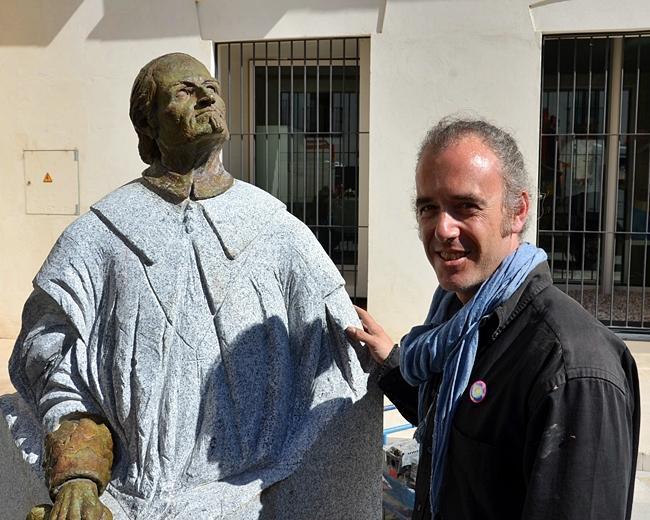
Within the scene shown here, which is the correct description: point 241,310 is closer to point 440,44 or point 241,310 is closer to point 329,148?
point 440,44

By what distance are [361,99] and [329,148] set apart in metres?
0.66

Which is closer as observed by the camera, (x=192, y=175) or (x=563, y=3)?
(x=192, y=175)

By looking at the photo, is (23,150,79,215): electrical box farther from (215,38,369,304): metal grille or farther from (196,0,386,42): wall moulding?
(196,0,386,42): wall moulding

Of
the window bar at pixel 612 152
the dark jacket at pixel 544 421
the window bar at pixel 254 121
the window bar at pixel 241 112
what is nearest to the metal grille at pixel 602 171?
the window bar at pixel 612 152

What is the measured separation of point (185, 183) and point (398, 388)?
2.68ft

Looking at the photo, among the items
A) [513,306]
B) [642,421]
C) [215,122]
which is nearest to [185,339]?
[215,122]

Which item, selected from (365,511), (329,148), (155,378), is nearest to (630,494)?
(365,511)

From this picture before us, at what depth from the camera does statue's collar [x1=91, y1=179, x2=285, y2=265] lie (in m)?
1.87

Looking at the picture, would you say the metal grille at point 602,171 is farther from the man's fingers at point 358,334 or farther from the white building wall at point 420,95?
the man's fingers at point 358,334

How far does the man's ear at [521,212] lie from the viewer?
1.36 meters

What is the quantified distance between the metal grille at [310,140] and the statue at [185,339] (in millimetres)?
5428

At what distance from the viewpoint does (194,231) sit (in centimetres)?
189

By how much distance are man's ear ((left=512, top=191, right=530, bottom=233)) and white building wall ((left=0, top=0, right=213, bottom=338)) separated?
5596mm

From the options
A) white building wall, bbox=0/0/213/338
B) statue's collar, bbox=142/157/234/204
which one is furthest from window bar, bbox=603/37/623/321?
statue's collar, bbox=142/157/234/204
